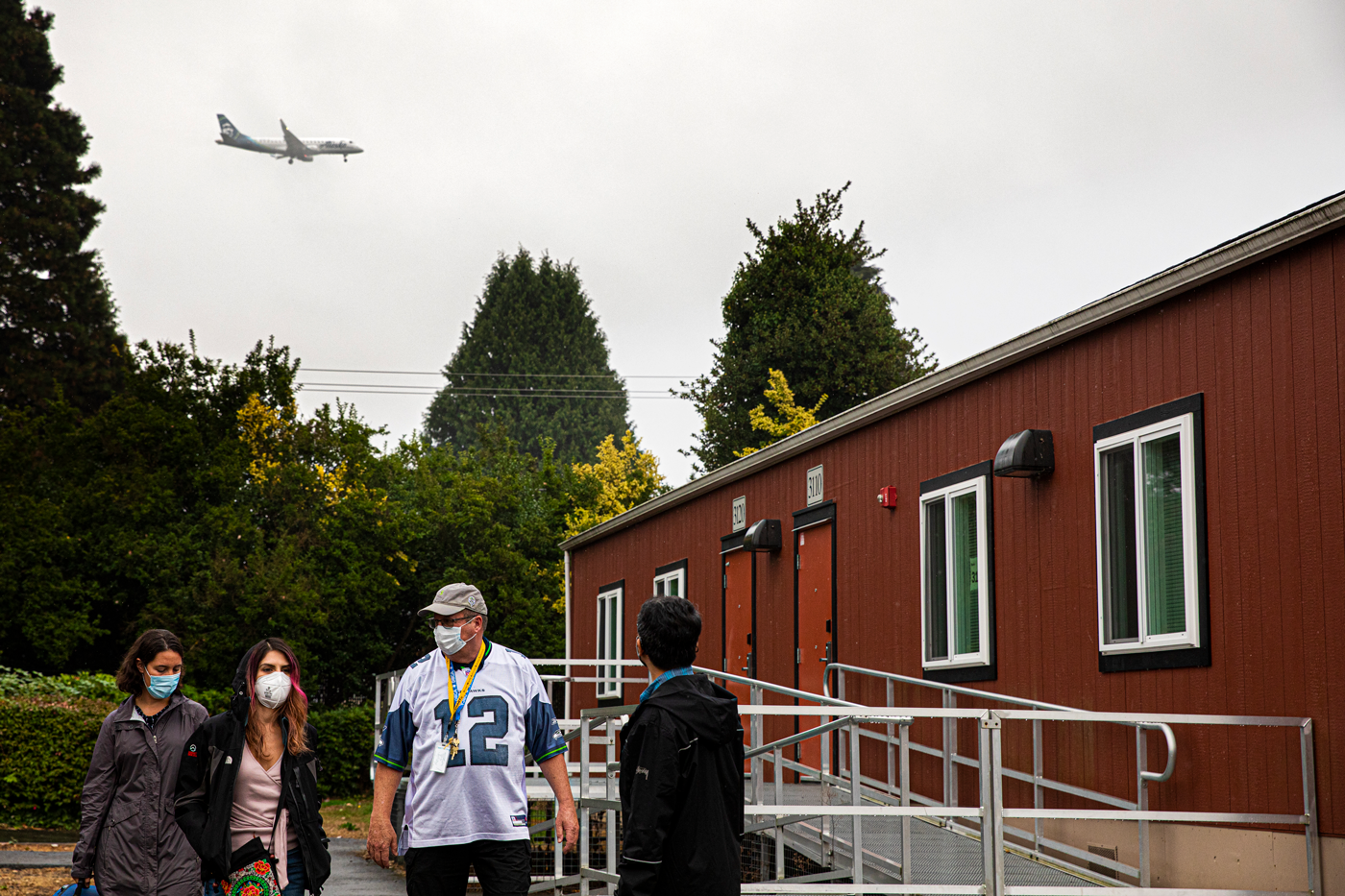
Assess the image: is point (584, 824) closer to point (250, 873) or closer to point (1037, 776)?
point (1037, 776)

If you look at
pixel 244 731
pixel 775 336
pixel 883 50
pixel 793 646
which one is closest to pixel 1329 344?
pixel 244 731

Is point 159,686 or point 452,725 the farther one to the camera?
point 159,686

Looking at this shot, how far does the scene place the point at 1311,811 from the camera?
260 inches

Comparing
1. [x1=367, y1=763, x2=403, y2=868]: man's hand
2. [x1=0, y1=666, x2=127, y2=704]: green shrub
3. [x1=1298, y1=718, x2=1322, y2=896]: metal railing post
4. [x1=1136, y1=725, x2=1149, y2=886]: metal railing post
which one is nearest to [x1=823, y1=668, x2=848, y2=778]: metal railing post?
[x1=1136, y1=725, x2=1149, y2=886]: metal railing post

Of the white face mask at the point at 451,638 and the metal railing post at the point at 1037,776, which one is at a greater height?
the white face mask at the point at 451,638

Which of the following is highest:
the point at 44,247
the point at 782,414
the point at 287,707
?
the point at 44,247

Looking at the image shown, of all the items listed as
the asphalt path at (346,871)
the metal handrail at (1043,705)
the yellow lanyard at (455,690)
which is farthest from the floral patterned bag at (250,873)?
the asphalt path at (346,871)

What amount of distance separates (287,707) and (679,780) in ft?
6.73

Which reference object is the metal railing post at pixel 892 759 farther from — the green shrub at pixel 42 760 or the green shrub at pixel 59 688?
the green shrub at pixel 59 688

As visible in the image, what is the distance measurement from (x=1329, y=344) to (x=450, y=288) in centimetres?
6602

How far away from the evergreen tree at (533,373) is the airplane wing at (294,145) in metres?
11.8

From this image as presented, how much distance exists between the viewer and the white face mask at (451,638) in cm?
507

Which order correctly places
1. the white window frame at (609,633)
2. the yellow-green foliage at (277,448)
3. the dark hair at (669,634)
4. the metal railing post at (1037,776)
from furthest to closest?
the yellow-green foliage at (277,448) < the white window frame at (609,633) < the metal railing post at (1037,776) < the dark hair at (669,634)

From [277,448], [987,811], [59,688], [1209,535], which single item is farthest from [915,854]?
[277,448]
